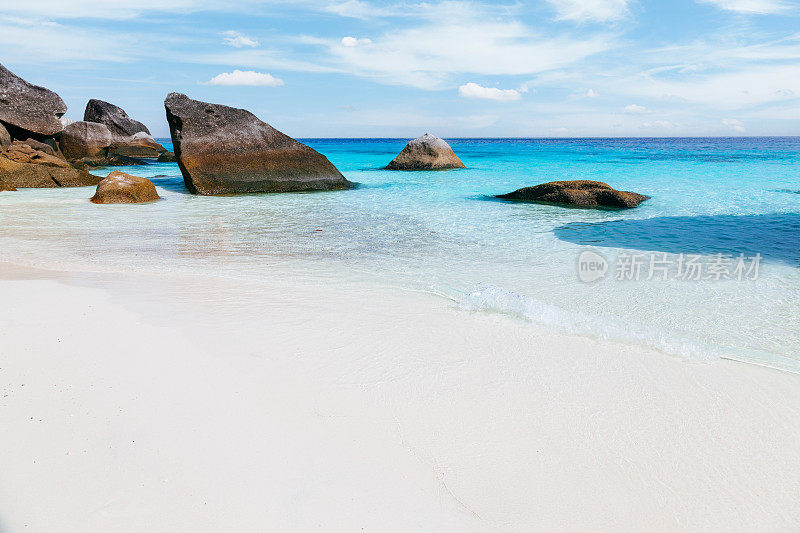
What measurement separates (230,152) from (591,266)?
406 inches

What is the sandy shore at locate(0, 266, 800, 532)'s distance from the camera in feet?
6.68

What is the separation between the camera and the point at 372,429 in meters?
2.55

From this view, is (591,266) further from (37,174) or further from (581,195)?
(37,174)

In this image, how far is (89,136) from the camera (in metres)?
23.9

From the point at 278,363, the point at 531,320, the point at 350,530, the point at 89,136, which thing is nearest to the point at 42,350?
the point at 278,363

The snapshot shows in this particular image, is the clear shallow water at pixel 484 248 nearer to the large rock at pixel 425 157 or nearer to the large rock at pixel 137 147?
the large rock at pixel 425 157

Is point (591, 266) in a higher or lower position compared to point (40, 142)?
lower

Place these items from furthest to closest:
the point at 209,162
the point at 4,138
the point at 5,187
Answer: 1. the point at 4,138
2. the point at 209,162
3. the point at 5,187

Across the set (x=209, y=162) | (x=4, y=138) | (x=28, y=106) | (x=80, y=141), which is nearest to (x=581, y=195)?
(x=209, y=162)

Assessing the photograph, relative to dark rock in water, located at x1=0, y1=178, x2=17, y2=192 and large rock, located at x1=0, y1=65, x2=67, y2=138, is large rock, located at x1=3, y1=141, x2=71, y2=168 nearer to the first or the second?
dark rock in water, located at x1=0, y1=178, x2=17, y2=192

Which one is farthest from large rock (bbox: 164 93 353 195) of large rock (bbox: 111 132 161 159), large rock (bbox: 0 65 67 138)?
large rock (bbox: 111 132 161 159)

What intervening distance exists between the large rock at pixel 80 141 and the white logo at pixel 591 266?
79.2 ft

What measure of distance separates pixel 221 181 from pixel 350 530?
12.4 m

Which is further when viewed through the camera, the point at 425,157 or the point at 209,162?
the point at 425,157
